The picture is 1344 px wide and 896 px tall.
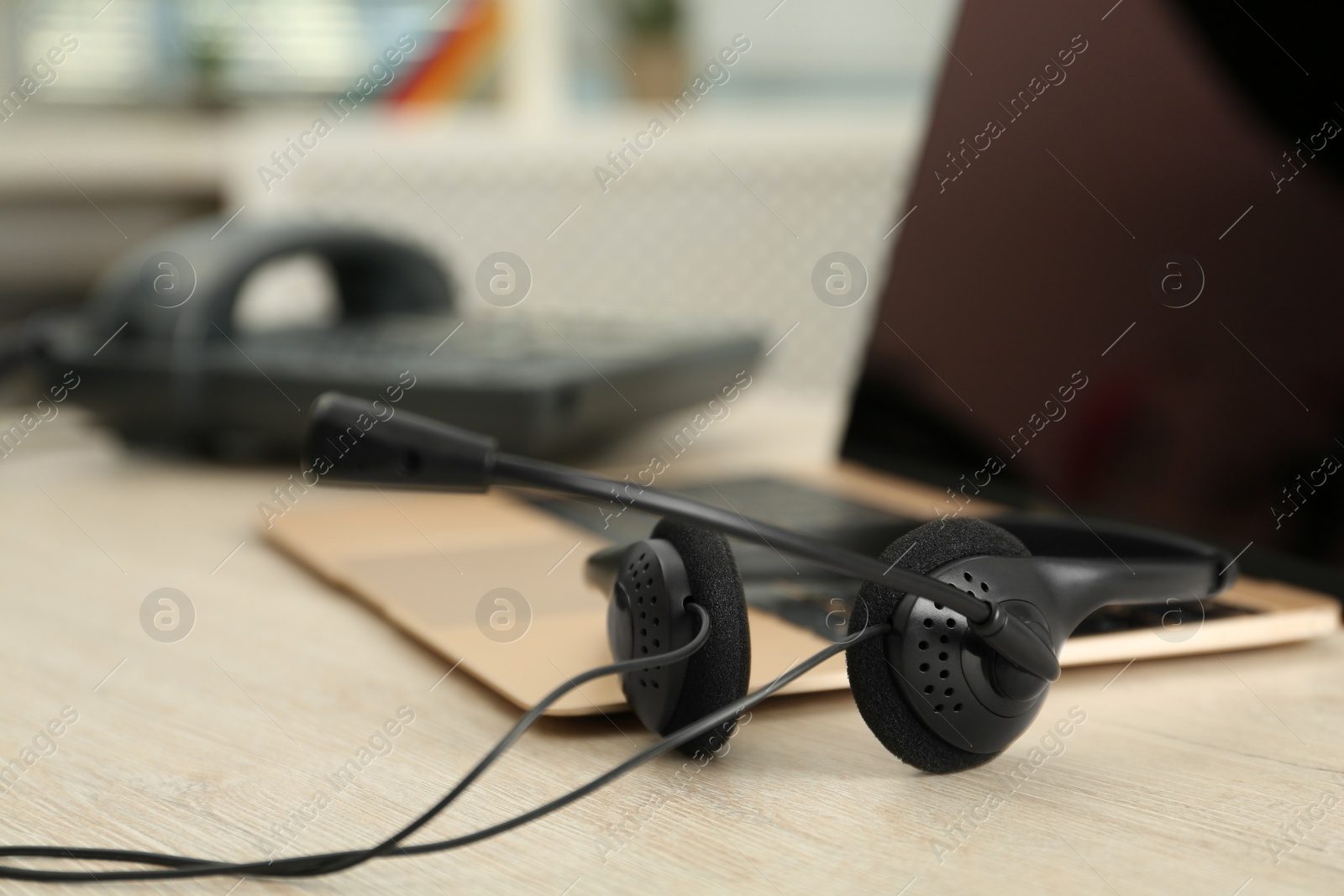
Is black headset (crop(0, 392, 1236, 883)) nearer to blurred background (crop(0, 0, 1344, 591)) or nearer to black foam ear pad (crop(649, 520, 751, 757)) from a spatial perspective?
black foam ear pad (crop(649, 520, 751, 757))

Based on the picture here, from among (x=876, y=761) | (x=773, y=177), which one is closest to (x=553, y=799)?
(x=876, y=761)

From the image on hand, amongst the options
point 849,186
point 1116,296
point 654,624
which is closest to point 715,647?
point 654,624

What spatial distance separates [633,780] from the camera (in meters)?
0.35

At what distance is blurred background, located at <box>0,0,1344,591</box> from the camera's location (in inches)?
21.8

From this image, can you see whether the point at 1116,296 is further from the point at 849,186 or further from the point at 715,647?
the point at 849,186

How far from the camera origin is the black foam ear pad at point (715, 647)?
1.16 ft

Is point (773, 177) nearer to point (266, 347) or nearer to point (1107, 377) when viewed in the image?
point (266, 347)

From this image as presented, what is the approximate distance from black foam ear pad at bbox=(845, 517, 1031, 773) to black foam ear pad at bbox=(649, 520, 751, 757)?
0.03 meters

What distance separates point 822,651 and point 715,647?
34 millimetres

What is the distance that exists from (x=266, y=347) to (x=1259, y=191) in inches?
25.8

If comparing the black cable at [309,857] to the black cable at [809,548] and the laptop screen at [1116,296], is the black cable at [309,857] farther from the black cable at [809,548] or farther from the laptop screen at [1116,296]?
the laptop screen at [1116,296]

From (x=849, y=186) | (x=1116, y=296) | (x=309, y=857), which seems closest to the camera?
(x=309, y=857)

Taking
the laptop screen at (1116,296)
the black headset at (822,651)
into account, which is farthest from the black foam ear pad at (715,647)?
the laptop screen at (1116,296)

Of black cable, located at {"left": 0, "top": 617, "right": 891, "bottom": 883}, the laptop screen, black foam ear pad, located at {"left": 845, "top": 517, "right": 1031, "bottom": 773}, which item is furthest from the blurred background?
black cable, located at {"left": 0, "top": 617, "right": 891, "bottom": 883}
